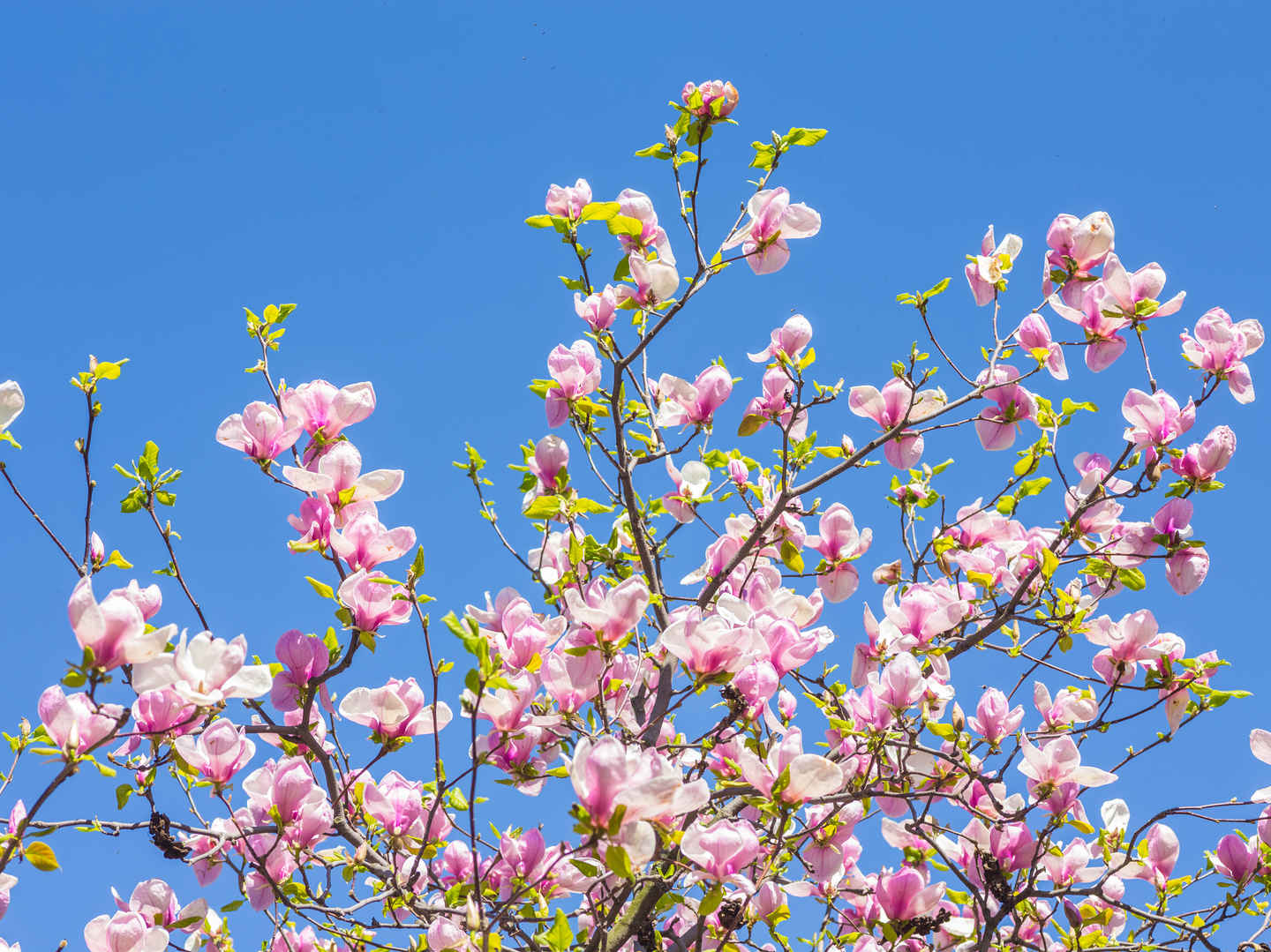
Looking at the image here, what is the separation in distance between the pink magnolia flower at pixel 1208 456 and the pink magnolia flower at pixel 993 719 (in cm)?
92

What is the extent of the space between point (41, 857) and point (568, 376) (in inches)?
71.8

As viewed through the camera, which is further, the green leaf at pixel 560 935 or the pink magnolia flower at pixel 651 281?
the pink magnolia flower at pixel 651 281

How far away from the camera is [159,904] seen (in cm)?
258

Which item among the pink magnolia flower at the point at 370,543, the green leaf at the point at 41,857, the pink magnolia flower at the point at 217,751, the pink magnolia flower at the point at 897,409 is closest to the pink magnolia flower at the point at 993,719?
the pink magnolia flower at the point at 897,409

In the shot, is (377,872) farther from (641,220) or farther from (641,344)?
(641,220)

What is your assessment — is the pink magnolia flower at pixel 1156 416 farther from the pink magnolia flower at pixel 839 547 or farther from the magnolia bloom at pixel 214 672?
the magnolia bloom at pixel 214 672

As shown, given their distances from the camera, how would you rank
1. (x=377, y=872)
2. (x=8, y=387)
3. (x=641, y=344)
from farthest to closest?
(x=641, y=344)
(x=377, y=872)
(x=8, y=387)

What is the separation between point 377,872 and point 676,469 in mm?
1500

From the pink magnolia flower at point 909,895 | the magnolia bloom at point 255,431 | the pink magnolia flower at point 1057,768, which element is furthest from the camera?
the pink magnolia flower at point 909,895

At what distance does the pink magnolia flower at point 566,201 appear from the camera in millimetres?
3039

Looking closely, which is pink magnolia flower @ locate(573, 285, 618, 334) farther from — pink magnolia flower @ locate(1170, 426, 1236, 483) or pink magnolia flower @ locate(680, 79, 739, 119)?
pink magnolia flower @ locate(1170, 426, 1236, 483)

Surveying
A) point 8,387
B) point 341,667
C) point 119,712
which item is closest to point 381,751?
point 341,667

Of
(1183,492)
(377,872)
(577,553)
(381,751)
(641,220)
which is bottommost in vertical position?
(377,872)

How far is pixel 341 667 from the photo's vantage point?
7.73 ft
